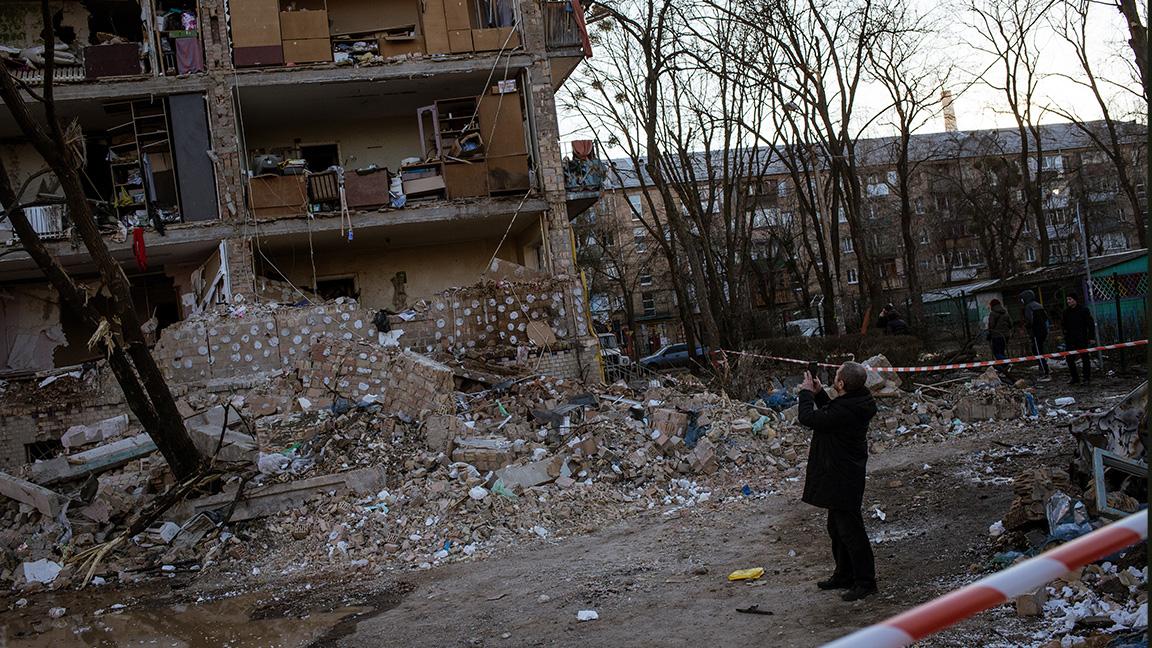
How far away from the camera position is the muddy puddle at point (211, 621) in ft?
24.7

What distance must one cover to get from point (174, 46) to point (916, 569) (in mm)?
20643

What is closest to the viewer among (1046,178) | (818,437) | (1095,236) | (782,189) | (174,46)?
(818,437)

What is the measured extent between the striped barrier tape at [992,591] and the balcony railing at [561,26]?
71.0 ft

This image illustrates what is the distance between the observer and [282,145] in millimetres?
24734

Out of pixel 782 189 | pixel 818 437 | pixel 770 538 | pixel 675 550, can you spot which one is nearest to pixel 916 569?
pixel 818 437

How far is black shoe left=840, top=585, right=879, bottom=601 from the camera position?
6.25 meters

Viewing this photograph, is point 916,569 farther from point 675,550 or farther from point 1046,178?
point 1046,178

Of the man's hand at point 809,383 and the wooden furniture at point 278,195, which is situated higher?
the wooden furniture at point 278,195

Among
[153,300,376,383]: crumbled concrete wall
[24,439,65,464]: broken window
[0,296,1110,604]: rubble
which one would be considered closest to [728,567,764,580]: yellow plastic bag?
[0,296,1110,604]: rubble

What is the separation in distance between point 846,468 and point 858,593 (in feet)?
2.73

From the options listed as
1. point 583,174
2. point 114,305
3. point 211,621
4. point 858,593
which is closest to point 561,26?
point 583,174

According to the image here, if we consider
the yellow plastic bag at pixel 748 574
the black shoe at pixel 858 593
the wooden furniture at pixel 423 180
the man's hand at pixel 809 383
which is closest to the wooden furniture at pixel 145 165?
the wooden furniture at pixel 423 180

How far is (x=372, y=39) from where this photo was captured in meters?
22.7

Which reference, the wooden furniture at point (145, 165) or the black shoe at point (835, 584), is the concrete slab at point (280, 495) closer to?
the black shoe at point (835, 584)
